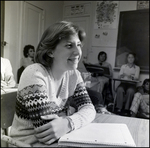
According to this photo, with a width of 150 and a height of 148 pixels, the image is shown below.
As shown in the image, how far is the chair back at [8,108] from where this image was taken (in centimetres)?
52

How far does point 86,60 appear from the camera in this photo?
4.43 feet

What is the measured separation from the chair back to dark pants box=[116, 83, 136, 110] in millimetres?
1181

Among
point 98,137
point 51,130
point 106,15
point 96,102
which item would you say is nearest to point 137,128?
point 98,137

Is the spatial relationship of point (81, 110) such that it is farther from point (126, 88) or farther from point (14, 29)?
point (126, 88)

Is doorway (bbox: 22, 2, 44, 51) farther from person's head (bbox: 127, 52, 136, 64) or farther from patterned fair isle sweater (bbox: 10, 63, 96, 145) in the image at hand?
person's head (bbox: 127, 52, 136, 64)

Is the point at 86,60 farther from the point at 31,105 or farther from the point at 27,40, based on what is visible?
the point at 31,105

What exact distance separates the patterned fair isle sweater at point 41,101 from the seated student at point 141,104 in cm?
115

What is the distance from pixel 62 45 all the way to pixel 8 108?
32cm

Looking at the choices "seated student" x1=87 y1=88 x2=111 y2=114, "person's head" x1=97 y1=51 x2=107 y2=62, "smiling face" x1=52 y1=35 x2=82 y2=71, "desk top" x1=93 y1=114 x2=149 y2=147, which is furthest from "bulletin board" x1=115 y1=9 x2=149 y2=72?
"smiling face" x1=52 y1=35 x2=82 y2=71

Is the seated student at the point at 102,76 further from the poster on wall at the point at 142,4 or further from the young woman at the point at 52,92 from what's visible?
the young woman at the point at 52,92

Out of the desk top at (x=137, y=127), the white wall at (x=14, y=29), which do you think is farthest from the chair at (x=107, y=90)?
the desk top at (x=137, y=127)

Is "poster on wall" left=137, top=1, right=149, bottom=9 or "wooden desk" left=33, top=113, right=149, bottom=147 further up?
"poster on wall" left=137, top=1, right=149, bottom=9

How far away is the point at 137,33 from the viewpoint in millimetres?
1546

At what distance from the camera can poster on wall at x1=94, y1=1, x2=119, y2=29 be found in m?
1.48
